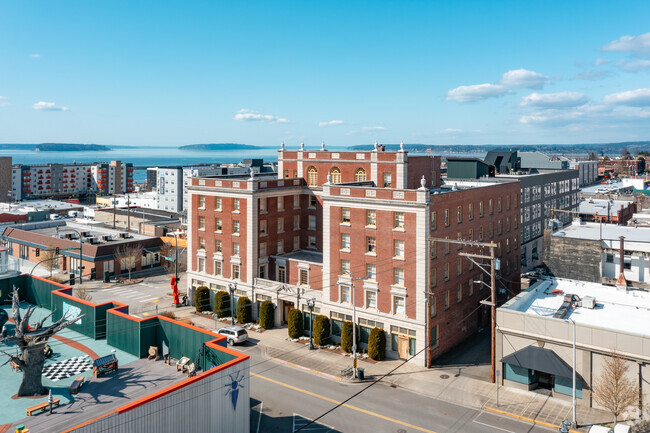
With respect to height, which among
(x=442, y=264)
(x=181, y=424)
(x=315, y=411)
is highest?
(x=442, y=264)

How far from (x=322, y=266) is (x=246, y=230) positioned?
1034cm

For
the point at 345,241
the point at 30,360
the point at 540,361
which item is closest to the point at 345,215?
the point at 345,241

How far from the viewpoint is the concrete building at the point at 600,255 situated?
191 feet

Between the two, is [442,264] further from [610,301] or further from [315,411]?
[315,411]

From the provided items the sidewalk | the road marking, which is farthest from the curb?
the road marking

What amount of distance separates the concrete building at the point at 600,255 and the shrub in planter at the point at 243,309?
3847cm

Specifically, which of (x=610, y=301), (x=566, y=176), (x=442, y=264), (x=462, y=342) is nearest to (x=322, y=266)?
(x=442, y=264)

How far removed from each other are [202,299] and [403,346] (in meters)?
26.0

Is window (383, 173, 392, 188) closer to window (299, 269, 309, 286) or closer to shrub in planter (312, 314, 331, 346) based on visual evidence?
window (299, 269, 309, 286)

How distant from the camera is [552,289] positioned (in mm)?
50719

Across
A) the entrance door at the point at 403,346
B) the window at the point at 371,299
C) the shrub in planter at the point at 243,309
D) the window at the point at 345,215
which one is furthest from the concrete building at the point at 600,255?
the shrub in planter at the point at 243,309

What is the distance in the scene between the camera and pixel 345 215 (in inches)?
1953

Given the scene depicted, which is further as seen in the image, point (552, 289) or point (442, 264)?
point (552, 289)

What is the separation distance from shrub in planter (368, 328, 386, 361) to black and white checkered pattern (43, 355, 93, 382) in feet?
82.2
